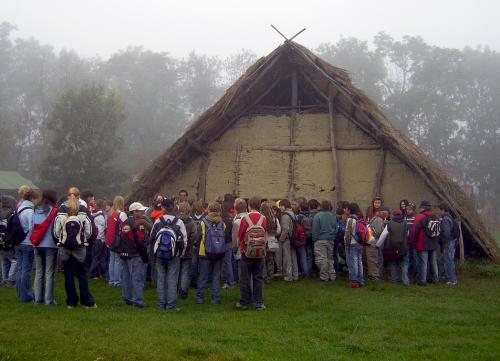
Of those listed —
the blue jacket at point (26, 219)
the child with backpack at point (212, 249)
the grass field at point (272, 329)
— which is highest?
the blue jacket at point (26, 219)

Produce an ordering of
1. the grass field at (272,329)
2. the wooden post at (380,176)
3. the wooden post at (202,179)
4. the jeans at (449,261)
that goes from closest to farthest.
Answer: the grass field at (272,329)
the jeans at (449,261)
the wooden post at (380,176)
the wooden post at (202,179)

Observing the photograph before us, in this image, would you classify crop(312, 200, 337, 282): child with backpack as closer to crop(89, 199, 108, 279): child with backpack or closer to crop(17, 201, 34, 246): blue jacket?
crop(89, 199, 108, 279): child with backpack

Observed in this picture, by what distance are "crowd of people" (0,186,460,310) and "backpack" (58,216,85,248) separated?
1cm

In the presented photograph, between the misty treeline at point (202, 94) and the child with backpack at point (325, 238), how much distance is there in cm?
2966

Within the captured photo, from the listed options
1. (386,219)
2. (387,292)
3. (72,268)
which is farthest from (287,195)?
(72,268)

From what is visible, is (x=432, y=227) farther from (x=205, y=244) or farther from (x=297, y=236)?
(x=205, y=244)

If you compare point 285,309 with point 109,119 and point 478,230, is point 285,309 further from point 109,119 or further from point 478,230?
point 109,119

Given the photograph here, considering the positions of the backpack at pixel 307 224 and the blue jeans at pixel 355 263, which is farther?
the backpack at pixel 307 224

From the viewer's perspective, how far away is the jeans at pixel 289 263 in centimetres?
1095

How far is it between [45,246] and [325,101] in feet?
29.2

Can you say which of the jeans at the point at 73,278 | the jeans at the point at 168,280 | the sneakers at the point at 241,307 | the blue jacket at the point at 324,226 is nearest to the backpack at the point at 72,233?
the jeans at the point at 73,278

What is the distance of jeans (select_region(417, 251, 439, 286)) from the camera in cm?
1060

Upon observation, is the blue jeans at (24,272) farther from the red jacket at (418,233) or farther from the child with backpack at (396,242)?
the red jacket at (418,233)

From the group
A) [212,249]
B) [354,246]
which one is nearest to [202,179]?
[354,246]
